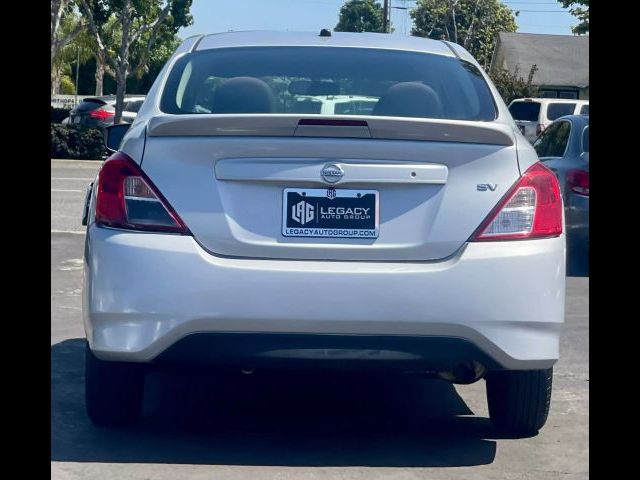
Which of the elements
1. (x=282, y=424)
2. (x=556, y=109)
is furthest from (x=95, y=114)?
(x=282, y=424)

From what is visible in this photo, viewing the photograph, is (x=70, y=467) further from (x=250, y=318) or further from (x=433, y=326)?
(x=433, y=326)

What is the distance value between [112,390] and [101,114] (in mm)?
27721

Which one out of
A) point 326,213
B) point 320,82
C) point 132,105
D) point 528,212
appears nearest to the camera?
point 326,213

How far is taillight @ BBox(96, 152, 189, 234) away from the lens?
4.51 m

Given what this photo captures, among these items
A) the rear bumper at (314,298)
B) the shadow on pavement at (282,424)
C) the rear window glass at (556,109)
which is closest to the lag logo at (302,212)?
the rear bumper at (314,298)

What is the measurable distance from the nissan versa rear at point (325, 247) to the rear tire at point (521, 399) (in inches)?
11.7

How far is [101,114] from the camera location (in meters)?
32.0

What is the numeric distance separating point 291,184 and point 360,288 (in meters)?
0.45

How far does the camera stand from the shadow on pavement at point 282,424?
15.6 feet

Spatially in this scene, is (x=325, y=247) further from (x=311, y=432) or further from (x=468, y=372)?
(x=311, y=432)

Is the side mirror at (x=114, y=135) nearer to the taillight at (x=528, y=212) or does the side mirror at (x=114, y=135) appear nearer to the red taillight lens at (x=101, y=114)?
the taillight at (x=528, y=212)

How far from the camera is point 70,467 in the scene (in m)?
4.57

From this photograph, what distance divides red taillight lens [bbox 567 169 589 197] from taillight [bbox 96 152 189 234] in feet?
22.0
